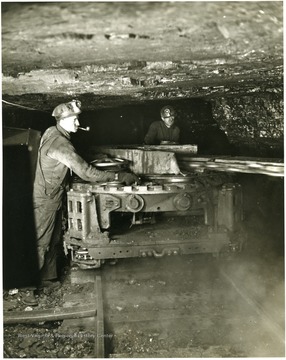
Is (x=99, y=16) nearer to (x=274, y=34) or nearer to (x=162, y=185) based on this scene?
(x=274, y=34)

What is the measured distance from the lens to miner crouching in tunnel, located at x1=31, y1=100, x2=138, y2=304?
3408 millimetres

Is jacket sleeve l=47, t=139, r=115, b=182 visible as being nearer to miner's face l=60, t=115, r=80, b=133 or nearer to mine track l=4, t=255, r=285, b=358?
miner's face l=60, t=115, r=80, b=133

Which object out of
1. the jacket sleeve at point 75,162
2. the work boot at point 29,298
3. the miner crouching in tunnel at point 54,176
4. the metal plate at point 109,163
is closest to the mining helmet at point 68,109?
the miner crouching in tunnel at point 54,176

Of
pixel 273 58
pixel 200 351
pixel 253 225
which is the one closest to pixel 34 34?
pixel 273 58

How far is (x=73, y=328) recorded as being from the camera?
3.05m

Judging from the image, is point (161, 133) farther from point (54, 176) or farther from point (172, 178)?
point (54, 176)

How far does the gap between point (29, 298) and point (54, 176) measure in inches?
50.3

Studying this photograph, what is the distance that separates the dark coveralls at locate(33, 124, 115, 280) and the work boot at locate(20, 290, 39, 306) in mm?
301

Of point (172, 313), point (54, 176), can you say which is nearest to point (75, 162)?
point (54, 176)

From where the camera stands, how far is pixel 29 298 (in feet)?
11.5

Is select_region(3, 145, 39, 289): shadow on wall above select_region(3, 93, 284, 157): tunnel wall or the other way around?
the other way around

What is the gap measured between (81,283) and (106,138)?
166 inches

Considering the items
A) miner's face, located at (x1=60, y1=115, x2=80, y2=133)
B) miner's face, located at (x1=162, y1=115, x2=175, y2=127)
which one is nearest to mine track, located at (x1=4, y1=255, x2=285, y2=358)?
miner's face, located at (x1=60, y1=115, x2=80, y2=133)

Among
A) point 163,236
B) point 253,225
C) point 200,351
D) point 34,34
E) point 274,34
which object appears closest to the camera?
point 34,34
